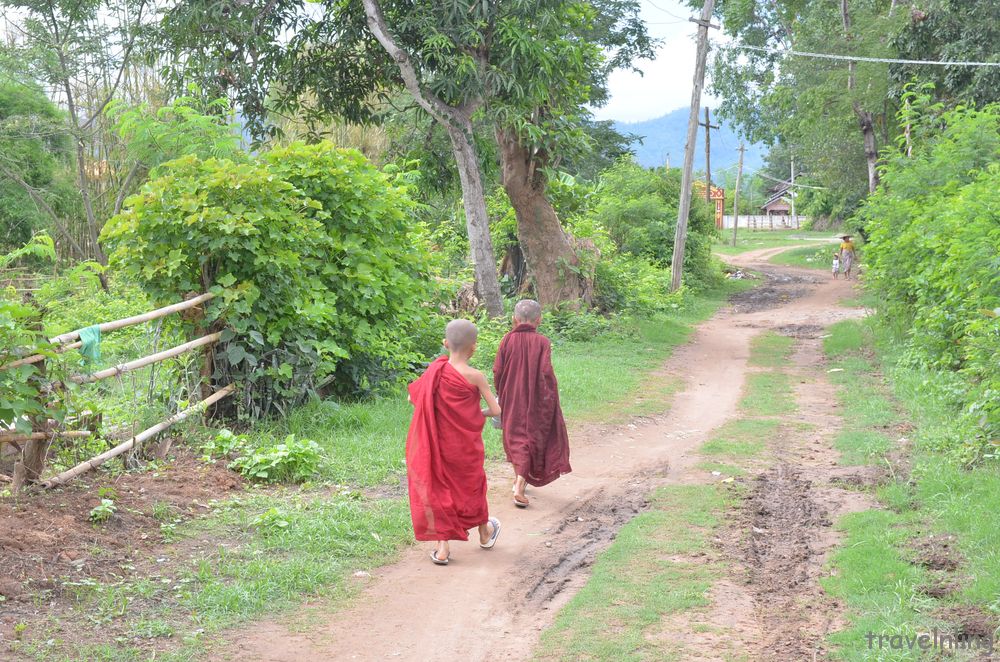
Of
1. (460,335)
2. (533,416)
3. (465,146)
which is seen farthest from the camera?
(465,146)

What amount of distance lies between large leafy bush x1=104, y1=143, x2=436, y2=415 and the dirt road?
229 cm

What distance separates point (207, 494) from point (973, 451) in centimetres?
619

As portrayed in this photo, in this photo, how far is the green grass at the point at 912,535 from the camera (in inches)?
194

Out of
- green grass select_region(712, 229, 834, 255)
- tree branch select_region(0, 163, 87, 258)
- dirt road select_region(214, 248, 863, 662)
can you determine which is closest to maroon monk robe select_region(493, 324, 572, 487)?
dirt road select_region(214, 248, 863, 662)

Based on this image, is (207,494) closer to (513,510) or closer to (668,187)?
(513,510)

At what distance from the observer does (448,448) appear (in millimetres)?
6035

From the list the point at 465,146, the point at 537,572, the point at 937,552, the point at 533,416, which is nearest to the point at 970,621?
the point at 937,552

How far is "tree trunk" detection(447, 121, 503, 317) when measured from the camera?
49.0ft

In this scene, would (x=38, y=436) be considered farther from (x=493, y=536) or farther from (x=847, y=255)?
(x=847, y=255)

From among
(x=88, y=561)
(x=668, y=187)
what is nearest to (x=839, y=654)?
(x=88, y=561)

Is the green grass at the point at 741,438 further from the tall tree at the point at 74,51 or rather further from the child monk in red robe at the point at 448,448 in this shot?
the tall tree at the point at 74,51

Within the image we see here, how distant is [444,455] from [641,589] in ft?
4.80

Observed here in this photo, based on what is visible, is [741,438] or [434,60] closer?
[741,438]

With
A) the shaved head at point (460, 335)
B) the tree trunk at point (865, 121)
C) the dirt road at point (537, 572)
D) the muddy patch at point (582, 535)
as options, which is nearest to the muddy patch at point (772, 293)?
the tree trunk at point (865, 121)
